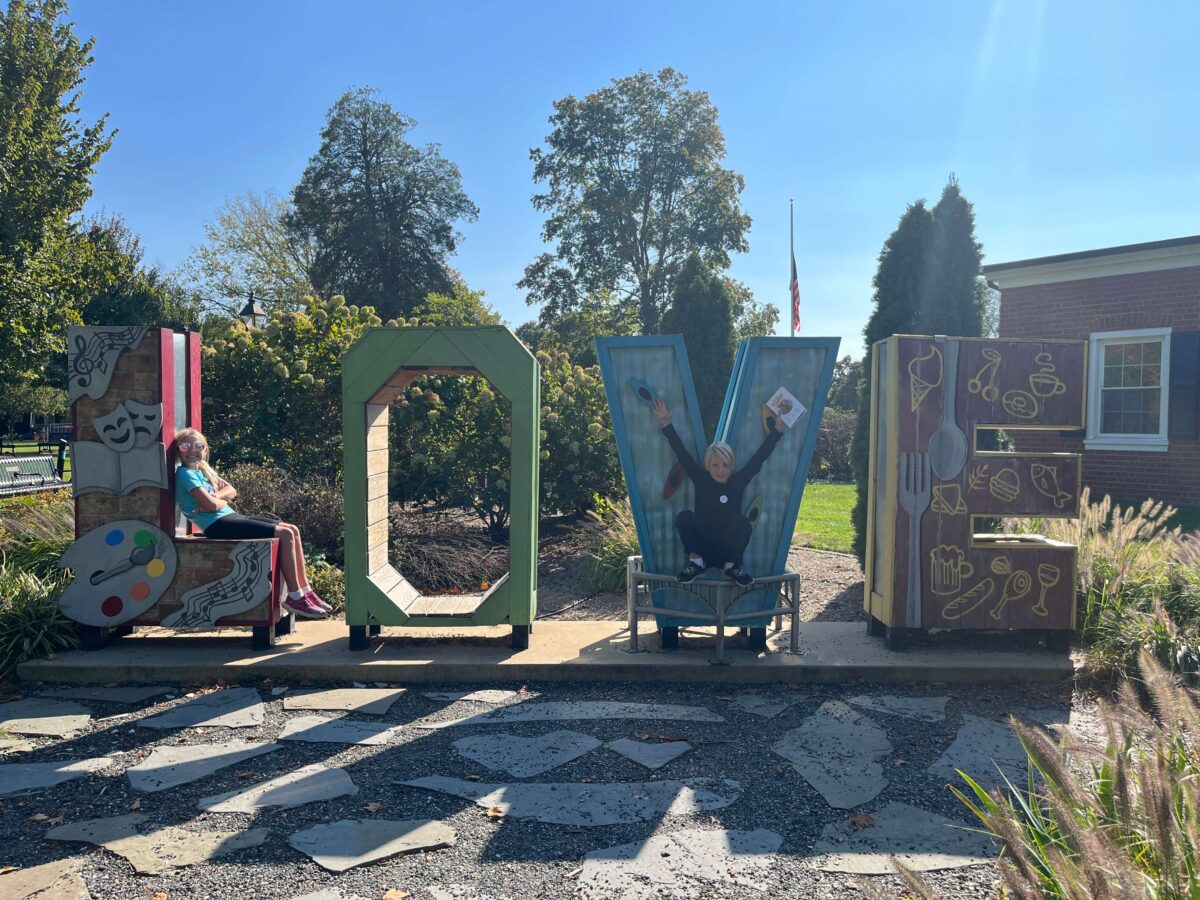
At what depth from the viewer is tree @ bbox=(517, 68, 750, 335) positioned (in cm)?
3309

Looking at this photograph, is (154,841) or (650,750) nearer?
(154,841)

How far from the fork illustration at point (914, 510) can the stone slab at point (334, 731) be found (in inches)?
141

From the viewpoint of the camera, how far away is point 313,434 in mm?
9773

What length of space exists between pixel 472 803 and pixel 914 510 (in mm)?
3631

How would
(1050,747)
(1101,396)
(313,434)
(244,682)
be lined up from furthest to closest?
1. (1101,396)
2. (313,434)
3. (244,682)
4. (1050,747)

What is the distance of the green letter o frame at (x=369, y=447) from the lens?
18.4 feet

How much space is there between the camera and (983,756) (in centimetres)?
421

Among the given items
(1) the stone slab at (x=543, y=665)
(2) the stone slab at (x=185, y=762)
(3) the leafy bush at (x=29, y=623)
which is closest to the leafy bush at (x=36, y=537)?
(3) the leafy bush at (x=29, y=623)

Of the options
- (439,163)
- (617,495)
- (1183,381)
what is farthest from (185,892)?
(439,163)

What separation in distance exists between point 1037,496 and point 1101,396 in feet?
30.1

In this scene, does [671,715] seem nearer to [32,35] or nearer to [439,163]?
[32,35]

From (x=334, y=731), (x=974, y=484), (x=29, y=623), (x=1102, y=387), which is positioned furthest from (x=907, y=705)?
(x=1102, y=387)

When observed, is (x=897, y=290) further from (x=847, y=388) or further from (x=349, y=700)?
(x=847, y=388)

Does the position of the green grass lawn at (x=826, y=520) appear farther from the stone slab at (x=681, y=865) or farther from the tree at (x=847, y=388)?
the tree at (x=847, y=388)
